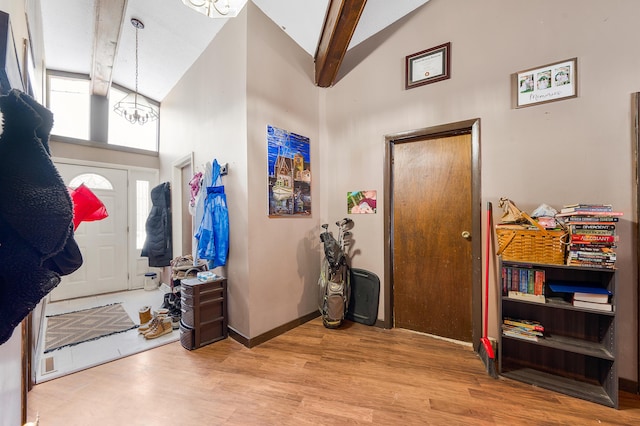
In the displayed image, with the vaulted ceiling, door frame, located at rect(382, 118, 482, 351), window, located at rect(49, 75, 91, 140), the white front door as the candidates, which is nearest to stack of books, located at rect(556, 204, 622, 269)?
door frame, located at rect(382, 118, 482, 351)

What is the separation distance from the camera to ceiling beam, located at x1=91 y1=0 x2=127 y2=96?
255 cm

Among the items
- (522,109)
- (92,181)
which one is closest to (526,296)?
(522,109)

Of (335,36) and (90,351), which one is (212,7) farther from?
(90,351)

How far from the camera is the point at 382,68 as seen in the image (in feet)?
9.31

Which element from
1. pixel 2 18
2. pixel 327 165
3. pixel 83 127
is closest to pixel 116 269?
pixel 83 127

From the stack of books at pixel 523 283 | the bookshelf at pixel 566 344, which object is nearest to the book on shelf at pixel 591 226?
the bookshelf at pixel 566 344

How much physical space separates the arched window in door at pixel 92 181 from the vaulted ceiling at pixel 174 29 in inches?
56.8

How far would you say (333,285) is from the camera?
278cm

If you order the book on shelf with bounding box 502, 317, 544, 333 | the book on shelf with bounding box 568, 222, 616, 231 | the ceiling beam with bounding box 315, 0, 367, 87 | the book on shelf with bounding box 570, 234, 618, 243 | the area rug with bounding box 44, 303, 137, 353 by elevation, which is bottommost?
the area rug with bounding box 44, 303, 137, 353

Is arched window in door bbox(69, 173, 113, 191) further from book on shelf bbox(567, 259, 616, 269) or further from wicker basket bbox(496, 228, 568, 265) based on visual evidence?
book on shelf bbox(567, 259, 616, 269)

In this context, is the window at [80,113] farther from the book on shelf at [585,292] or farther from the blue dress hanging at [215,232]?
the book on shelf at [585,292]

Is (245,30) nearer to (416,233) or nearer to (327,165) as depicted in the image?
(327,165)

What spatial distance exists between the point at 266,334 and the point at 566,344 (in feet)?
7.69

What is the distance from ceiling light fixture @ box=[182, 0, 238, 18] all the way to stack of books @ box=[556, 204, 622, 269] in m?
2.76
